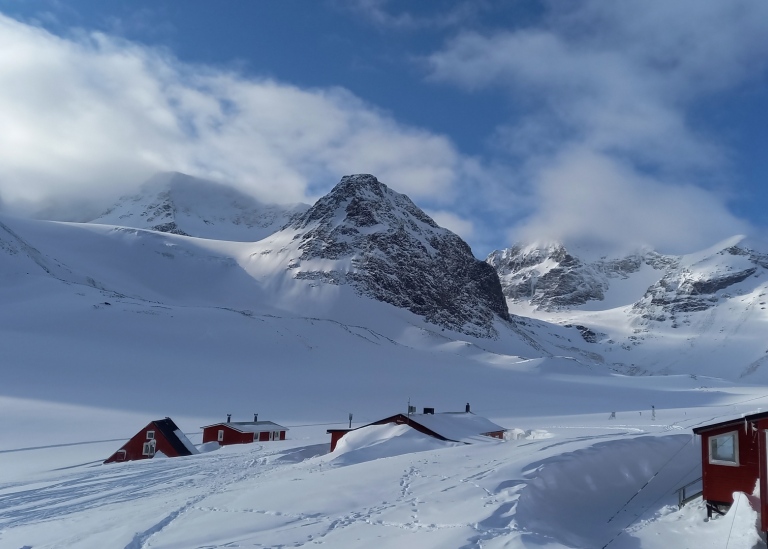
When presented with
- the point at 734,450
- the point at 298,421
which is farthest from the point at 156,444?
the point at 734,450

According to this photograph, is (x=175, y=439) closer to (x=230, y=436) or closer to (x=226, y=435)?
(x=230, y=436)

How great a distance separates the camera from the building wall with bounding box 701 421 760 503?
507 inches

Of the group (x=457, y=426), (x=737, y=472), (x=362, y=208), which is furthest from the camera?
(x=362, y=208)

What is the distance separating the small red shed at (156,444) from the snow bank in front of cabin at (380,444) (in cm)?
1098

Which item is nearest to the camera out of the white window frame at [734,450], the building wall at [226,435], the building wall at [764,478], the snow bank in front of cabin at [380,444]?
the building wall at [764,478]

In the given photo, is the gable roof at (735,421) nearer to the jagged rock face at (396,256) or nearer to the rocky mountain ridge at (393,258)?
the rocky mountain ridge at (393,258)

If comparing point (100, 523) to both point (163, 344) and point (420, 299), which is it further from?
point (420, 299)

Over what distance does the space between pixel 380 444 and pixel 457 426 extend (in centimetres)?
889

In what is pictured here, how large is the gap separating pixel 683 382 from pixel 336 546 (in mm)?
92103

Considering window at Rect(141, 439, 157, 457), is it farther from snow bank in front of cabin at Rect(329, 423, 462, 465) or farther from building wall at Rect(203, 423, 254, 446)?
snow bank in front of cabin at Rect(329, 423, 462, 465)

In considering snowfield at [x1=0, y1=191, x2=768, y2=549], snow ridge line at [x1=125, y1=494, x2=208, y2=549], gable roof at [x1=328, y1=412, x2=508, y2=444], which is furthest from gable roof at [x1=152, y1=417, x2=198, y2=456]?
snow ridge line at [x1=125, y1=494, x2=208, y2=549]

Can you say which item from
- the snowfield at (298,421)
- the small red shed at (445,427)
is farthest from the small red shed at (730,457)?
the small red shed at (445,427)

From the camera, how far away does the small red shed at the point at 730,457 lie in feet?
42.0

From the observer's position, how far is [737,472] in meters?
13.1
